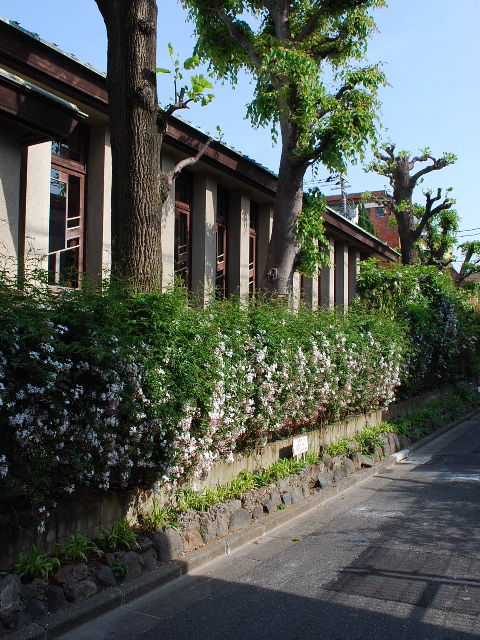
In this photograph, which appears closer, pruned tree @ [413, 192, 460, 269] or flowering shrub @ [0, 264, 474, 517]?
flowering shrub @ [0, 264, 474, 517]

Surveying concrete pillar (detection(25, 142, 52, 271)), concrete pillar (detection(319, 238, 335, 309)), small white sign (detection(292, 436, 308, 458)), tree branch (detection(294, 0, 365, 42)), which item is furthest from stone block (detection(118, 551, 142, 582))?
concrete pillar (detection(319, 238, 335, 309))

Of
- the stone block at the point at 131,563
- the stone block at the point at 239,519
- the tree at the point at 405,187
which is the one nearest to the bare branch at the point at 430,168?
the tree at the point at 405,187

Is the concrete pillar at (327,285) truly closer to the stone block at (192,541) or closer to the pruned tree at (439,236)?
the pruned tree at (439,236)

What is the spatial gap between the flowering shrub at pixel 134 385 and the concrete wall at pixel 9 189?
2.81 metres

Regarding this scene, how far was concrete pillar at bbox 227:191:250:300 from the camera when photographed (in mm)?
14875

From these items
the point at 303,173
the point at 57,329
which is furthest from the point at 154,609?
the point at 303,173

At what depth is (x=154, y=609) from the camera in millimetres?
5004

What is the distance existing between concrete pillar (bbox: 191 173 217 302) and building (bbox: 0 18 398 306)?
0.02m

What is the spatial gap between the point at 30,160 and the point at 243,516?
5.91 metres

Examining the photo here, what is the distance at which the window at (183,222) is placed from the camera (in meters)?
13.2

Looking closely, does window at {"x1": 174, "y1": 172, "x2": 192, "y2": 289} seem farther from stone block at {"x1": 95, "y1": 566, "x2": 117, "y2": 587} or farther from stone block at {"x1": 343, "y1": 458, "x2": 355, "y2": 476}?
stone block at {"x1": 95, "y1": 566, "x2": 117, "y2": 587}

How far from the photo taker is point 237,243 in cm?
1488

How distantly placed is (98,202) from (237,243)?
4864mm

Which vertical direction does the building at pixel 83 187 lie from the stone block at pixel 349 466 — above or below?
above
